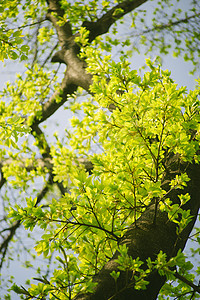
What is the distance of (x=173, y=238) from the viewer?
1350mm

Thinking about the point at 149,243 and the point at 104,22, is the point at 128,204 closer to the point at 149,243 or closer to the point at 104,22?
the point at 149,243

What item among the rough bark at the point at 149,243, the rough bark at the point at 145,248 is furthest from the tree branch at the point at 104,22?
the rough bark at the point at 145,248

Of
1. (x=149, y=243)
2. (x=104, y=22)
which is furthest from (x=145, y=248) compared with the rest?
(x=104, y=22)

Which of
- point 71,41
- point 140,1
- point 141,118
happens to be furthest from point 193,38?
point 141,118

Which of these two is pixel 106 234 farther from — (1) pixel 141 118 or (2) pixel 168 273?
(1) pixel 141 118

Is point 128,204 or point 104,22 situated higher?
point 104,22

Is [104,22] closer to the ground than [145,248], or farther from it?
farther from it

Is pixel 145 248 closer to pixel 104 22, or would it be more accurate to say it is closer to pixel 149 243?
pixel 149 243

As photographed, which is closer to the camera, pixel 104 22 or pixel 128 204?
pixel 128 204

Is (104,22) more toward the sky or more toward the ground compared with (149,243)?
more toward the sky

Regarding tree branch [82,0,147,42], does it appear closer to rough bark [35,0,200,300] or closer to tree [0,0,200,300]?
tree [0,0,200,300]

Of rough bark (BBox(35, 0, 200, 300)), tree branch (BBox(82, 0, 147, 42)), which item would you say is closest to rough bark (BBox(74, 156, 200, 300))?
rough bark (BBox(35, 0, 200, 300))

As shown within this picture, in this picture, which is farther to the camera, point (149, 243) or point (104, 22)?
point (104, 22)

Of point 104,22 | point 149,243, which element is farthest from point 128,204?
point 104,22
